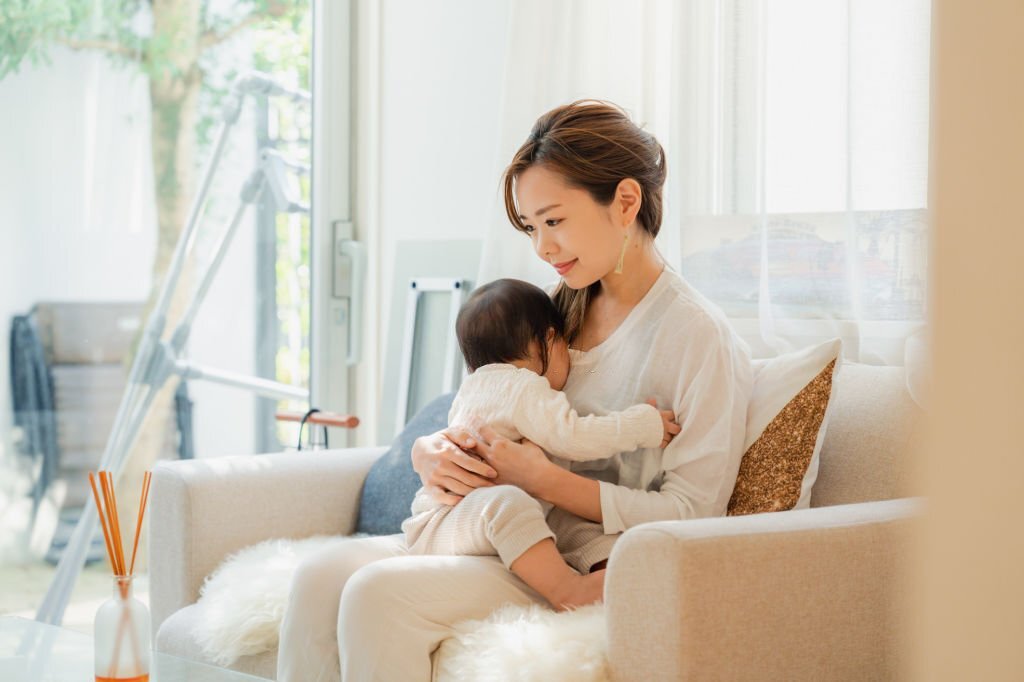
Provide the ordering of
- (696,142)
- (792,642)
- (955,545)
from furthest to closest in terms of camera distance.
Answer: (696,142)
(792,642)
(955,545)

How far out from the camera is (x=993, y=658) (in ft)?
0.89

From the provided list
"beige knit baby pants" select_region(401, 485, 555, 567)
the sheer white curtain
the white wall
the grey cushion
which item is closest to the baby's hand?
"beige knit baby pants" select_region(401, 485, 555, 567)

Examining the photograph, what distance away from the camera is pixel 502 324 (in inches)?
73.5

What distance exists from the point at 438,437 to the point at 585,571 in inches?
13.1

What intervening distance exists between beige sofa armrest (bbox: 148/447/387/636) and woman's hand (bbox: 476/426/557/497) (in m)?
0.56

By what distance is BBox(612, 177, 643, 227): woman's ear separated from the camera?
6.15ft

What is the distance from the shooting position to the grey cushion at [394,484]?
218cm

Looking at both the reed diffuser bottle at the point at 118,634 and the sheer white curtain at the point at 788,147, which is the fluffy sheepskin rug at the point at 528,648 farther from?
the sheer white curtain at the point at 788,147

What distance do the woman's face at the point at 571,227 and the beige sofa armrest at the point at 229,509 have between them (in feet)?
2.27

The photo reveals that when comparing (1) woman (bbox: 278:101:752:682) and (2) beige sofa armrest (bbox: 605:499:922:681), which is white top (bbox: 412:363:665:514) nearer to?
(1) woman (bbox: 278:101:752:682)

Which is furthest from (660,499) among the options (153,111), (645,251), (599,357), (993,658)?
(153,111)

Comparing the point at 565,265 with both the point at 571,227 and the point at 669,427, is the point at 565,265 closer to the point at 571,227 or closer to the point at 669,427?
the point at 571,227

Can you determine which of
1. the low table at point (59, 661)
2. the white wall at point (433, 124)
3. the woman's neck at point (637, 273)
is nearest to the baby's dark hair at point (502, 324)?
the woman's neck at point (637, 273)

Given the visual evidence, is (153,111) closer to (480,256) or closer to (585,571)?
(480,256)
